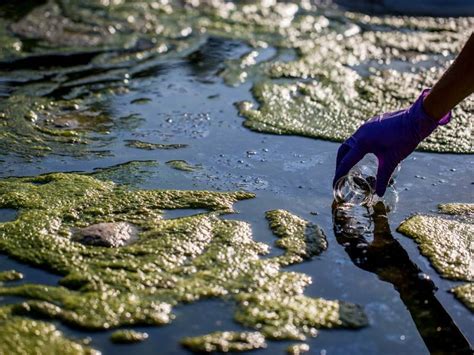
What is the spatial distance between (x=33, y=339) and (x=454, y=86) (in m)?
1.59

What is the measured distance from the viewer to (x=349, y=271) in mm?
2670

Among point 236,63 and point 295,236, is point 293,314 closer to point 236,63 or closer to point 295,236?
point 295,236

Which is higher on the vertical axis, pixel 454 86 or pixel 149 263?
pixel 454 86

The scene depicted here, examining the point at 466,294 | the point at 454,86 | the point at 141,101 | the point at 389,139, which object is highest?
the point at 454,86

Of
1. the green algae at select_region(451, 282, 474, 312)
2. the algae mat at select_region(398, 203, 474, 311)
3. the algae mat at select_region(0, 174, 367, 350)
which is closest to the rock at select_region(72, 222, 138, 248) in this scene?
the algae mat at select_region(0, 174, 367, 350)

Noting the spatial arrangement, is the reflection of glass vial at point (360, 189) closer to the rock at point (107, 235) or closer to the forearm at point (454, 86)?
the forearm at point (454, 86)

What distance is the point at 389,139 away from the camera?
115 inches

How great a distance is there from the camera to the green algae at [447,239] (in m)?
2.70

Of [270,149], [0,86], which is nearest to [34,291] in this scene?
[270,149]

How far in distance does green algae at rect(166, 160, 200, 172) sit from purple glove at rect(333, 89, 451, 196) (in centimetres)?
70

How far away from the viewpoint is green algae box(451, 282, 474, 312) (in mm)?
2498

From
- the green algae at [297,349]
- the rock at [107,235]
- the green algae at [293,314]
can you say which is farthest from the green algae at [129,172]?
the green algae at [297,349]

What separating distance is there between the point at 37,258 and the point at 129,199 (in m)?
0.55

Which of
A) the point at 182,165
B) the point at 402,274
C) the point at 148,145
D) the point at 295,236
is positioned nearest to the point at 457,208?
the point at 402,274
